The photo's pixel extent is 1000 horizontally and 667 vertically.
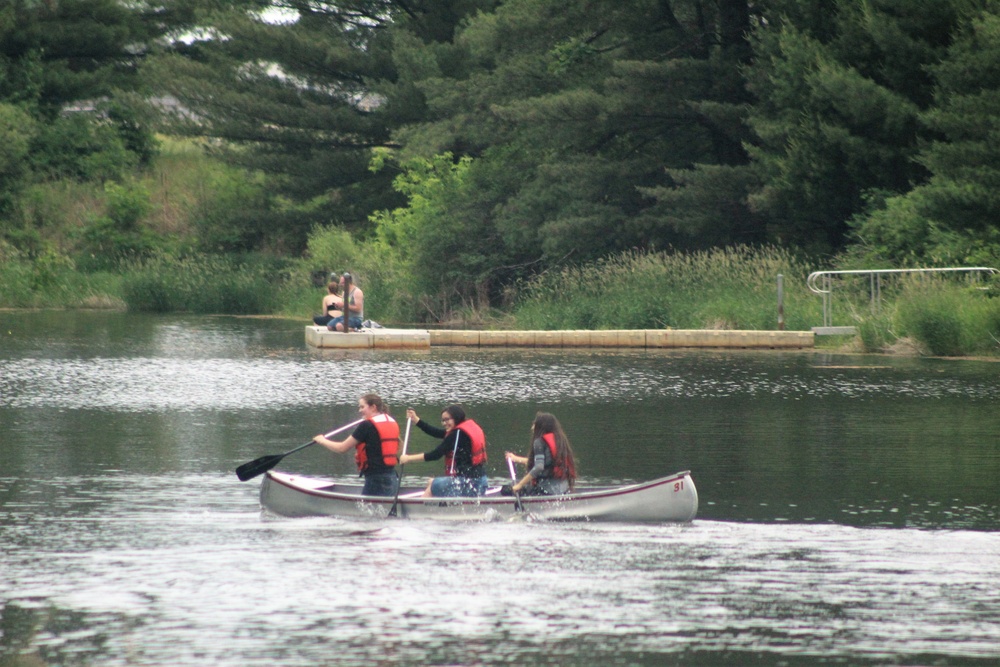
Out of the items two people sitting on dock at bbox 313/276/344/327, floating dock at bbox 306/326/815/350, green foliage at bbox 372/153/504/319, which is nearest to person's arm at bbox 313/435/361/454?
floating dock at bbox 306/326/815/350

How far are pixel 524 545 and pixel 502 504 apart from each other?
995 mm

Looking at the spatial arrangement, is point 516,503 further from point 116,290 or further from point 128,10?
point 128,10

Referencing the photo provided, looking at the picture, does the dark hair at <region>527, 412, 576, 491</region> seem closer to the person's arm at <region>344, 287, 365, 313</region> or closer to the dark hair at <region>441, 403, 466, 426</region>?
the dark hair at <region>441, 403, 466, 426</region>

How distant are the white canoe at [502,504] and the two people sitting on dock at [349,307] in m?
18.7

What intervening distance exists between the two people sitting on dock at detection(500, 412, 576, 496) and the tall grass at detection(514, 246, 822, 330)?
2001 cm

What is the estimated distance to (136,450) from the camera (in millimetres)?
17172

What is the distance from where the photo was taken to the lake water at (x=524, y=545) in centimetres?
934

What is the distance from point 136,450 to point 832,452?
25.6ft

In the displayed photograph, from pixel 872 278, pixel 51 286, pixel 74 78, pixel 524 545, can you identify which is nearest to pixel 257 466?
pixel 524 545

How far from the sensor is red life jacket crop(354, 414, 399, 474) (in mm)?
13703

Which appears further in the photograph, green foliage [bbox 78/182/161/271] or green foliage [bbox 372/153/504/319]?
green foliage [bbox 78/182/161/271]

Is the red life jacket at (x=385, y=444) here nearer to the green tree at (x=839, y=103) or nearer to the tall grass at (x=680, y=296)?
the tall grass at (x=680, y=296)

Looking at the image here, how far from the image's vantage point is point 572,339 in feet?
108

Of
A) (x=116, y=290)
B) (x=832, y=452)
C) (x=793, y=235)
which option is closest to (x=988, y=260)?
(x=793, y=235)
